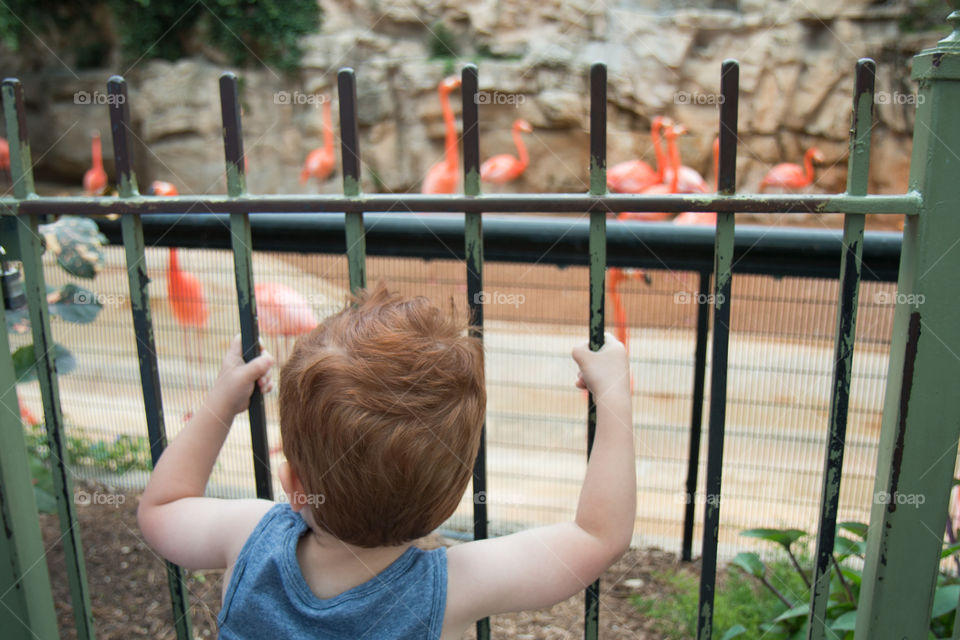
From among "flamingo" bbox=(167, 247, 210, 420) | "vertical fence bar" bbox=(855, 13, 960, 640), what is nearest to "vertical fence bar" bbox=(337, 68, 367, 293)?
"vertical fence bar" bbox=(855, 13, 960, 640)

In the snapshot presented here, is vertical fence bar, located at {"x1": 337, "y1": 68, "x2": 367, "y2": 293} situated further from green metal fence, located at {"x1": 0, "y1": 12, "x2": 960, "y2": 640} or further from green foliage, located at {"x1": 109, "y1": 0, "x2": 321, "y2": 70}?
green foliage, located at {"x1": 109, "y1": 0, "x2": 321, "y2": 70}

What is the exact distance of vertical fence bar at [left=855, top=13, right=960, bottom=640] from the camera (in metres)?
A: 1.02

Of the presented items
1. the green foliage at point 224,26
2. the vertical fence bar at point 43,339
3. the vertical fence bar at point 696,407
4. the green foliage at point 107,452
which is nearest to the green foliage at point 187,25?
the green foliage at point 224,26

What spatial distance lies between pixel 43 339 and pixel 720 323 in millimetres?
1125

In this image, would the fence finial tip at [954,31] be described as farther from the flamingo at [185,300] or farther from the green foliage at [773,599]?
the flamingo at [185,300]

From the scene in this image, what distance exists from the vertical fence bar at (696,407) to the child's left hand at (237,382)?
1227 mm

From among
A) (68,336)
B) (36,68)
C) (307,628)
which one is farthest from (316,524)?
(36,68)

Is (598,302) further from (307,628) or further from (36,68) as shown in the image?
(36,68)

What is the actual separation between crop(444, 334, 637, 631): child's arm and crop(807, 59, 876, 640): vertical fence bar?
1.07 ft

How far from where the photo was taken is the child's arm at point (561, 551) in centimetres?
101

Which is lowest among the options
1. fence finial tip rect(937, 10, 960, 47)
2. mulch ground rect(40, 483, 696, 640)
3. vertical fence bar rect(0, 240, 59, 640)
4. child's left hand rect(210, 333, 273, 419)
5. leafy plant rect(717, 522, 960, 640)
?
mulch ground rect(40, 483, 696, 640)

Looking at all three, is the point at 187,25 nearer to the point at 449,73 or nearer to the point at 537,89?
the point at 449,73

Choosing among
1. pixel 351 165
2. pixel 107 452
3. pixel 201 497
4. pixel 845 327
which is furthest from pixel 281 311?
pixel 845 327

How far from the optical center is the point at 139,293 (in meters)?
1.25
